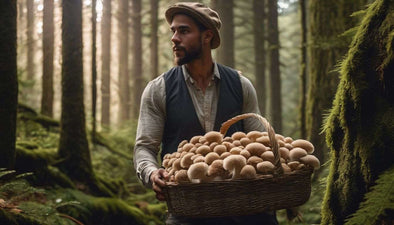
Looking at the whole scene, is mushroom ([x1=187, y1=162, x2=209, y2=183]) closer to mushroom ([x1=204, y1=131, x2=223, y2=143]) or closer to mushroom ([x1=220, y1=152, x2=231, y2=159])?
mushroom ([x1=220, y1=152, x2=231, y2=159])

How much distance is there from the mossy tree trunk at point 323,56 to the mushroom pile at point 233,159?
654 centimetres

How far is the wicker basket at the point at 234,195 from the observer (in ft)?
8.77

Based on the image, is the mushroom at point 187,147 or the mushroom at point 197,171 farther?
the mushroom at point 187,147

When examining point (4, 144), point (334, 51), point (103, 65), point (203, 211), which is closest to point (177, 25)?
point (203, 211)

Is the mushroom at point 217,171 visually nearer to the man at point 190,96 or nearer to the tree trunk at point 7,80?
the man at point 190,96

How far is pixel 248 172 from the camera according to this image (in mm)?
2676

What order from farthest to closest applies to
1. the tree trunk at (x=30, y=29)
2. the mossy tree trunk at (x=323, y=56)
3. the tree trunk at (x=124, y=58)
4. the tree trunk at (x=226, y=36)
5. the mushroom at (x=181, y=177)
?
the tree trunk at (x=124, y=58)
the tree trunk at (x=226, y=36)
the tree trunk at (x=30, y=29)
the mossy tree trunk at (x=323, y=56)
the mushroom at (x=181, y=177)

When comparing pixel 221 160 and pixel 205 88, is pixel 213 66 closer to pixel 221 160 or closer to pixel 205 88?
pixel 205 88

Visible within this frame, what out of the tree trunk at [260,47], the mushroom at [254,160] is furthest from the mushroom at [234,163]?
the tree trunk at [260,47]

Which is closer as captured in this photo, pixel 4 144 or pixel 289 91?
pixel 4 144

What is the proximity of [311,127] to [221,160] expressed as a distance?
7583mm

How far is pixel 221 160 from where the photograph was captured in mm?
2803

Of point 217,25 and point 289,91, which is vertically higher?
point 217,25

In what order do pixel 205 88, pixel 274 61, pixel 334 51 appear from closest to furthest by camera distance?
pixel 205 88, pixel 334 51, pixel 274 61
